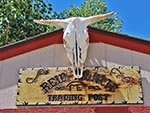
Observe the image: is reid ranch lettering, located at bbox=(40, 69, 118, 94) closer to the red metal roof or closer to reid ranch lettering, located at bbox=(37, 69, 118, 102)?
reid ranch lettering, located at bbox=(37, 69, 118, 102)

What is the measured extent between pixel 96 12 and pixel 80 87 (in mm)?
12974

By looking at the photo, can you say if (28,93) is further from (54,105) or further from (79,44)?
(79,44)

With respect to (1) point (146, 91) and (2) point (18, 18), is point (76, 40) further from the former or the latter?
(2) point (18, 18)

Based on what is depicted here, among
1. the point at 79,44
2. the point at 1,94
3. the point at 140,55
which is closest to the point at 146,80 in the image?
the point at 140,55

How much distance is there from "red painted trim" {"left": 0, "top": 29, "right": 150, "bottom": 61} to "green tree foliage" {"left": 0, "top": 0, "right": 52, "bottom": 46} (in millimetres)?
8134

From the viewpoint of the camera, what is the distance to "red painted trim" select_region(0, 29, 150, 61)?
5.35 m

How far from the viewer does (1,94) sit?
16.7ft

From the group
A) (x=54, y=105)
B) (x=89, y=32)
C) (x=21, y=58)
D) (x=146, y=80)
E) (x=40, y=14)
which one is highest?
(x=40, y=14)

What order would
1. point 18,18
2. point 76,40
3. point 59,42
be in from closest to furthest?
point 76,40 < point 59,42 < point 18,18

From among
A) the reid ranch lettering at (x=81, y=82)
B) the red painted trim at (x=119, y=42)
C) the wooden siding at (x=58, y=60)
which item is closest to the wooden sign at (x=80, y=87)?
the reid ranch lettering at (x=81, y=82)

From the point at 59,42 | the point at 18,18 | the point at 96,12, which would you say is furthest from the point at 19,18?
the point at 59,42

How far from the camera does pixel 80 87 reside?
5016 mm

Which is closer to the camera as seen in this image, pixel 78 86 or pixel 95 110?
pixel 95 110

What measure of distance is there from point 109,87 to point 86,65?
1.85 feet
